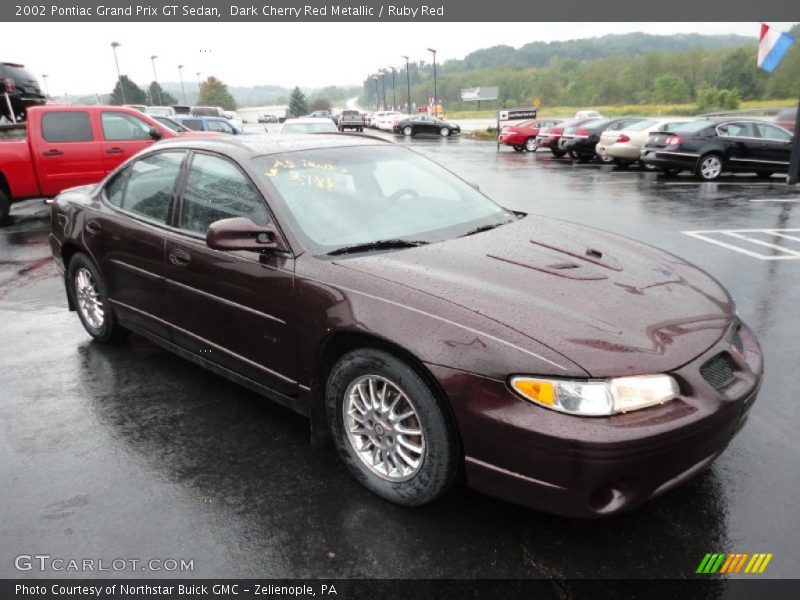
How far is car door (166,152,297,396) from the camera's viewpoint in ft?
10.0

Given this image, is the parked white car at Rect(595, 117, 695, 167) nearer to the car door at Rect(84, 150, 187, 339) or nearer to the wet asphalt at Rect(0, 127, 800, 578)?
the wet asphalt at Rect(0, 127, 800, 578)

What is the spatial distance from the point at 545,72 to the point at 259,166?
141 metres

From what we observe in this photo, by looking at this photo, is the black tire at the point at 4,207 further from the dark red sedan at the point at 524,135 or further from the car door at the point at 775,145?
the dark red sedan at the point at 524,135

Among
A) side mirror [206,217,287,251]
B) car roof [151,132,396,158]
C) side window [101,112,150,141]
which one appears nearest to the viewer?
side mirror [206,217,287,251]

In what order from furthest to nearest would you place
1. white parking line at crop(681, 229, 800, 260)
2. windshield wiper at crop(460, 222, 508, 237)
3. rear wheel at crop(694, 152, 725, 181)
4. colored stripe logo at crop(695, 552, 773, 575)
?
rear wheel at crop(694, 152, 725, 181)
white parking line at crop(681, 229, 800, 260)
windshield wiper at crop(460, 222, 508, 237)
colored stripe logo at crop(695, 552, 773, 575)

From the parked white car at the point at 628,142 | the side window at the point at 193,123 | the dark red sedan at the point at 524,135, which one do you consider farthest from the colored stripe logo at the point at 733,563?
the dark red sedan at the point at 524,135

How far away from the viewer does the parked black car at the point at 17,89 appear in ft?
59.3

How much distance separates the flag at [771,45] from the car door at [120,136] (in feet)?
41.4

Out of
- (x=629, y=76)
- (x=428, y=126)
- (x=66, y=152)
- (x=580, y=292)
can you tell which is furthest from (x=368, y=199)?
(x=629, y=76)

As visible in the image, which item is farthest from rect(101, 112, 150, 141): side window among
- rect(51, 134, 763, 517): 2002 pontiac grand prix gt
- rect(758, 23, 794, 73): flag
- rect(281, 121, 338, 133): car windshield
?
rect(758, 23, 794, 73): flag

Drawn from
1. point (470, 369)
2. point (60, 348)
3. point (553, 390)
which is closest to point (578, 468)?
point (553, 390)

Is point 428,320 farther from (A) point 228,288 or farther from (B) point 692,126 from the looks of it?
(B) point 692,126

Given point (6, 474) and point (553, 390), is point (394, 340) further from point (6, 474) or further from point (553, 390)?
point (6, 474)

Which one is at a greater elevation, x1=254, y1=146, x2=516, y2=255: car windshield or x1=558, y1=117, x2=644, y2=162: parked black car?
x1=254, y1=146, x2=516, y2=255: car windshield
